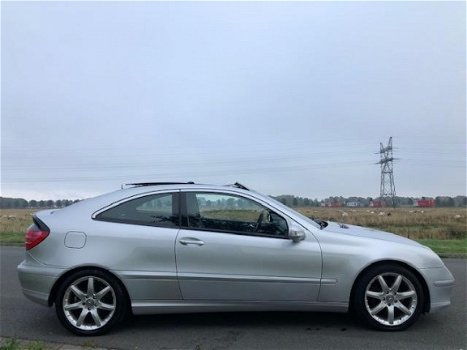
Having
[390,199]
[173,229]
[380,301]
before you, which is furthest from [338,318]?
[390,199]

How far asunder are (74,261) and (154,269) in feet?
2.68

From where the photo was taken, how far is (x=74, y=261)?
5004 millimetres

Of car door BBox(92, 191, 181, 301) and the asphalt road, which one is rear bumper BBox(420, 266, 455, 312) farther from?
car door BBox(92, 191, 181, 301)

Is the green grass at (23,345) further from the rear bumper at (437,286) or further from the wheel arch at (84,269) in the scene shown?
the rear bumper at (437,286)

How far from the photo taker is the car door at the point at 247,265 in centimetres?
497

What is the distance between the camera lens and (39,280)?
507cm

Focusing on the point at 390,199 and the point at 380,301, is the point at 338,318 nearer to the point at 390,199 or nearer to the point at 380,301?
the point at 380,301

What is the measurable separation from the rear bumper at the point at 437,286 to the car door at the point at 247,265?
1134 millimetres

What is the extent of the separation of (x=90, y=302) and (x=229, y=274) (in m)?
1.44

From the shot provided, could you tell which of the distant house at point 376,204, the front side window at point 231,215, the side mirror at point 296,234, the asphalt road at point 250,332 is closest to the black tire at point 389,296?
the asphalt road at point 250,332

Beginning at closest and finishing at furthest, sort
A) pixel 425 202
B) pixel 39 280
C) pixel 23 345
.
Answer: pixel 23 345
pixel 39 280
pixel 425 202

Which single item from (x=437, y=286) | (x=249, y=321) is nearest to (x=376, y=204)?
(x=437, y=286)

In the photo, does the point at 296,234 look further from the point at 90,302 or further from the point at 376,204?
the point at 376,204

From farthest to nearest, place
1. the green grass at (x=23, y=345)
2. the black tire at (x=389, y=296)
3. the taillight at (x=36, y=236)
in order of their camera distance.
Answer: the taillight at (x=36, y=236) < the black tire at (x=389, y=296) < the green grass at (x=23, y=345)
